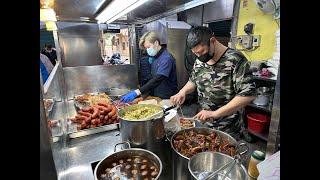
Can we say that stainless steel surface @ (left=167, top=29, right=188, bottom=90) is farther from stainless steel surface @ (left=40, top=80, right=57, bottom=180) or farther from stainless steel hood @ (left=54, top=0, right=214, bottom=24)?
stainless steel surface @ (left=40, top=80, right=57, bottom=180)

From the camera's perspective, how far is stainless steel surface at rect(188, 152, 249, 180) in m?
0.99

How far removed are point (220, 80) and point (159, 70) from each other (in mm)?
1456

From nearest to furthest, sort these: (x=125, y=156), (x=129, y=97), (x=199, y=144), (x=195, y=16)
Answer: (x=125, y=156)
(x=199, y=144)
(x=129, y=97)
(x=195, y=16)

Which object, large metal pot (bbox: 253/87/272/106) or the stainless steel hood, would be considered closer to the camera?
the stainless steel hood

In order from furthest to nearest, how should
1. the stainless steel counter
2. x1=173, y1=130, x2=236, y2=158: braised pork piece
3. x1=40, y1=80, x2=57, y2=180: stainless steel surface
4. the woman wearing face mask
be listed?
the woman wearing face mask, the stainless steel counter, x1=173, y1=130, x2=236, y2=158: braised pork piece, x1=40, y1=80, x2=57, y2=180: stainless steel surface

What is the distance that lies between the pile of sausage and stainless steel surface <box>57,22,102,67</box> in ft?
9.26

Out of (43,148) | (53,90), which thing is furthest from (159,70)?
(43,148)

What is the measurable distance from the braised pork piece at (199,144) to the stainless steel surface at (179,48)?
4.86m

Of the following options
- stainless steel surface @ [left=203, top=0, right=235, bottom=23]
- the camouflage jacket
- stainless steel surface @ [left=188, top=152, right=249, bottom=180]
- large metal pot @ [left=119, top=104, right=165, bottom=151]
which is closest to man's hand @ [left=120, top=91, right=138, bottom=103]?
the camouflage jacket

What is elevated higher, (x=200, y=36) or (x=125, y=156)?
(x=200, y=36)

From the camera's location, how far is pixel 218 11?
18.5 ft

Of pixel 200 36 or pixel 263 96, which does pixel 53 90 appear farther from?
pixel 263 96

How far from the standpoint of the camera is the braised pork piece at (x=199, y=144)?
4.18ft

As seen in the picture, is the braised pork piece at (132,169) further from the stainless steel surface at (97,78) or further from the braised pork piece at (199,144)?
the stainless steel surface at (97,78)
